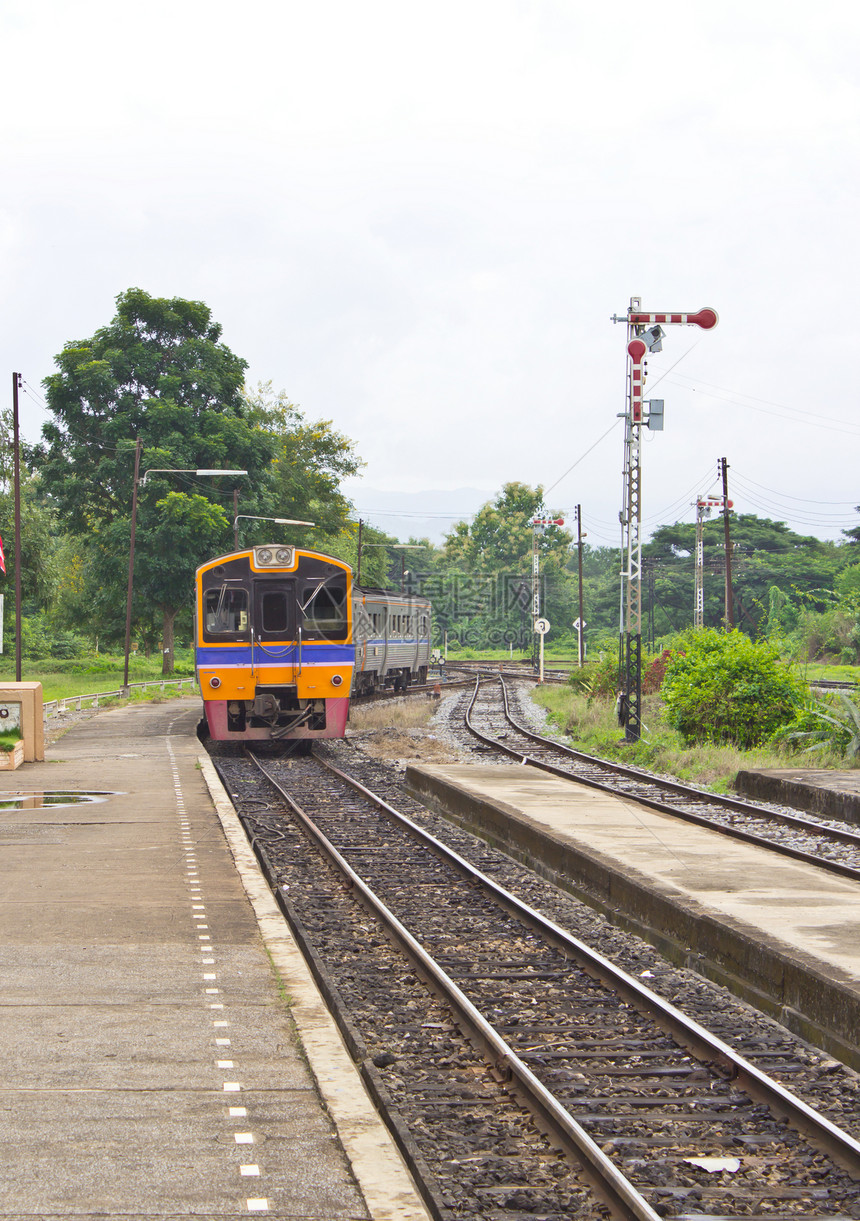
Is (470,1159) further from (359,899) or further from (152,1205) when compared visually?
(359,899)

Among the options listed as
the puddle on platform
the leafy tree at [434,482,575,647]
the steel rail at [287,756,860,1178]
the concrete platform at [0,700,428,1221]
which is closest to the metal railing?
the puddle on platform

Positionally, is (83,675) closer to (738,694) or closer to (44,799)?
(738,694)

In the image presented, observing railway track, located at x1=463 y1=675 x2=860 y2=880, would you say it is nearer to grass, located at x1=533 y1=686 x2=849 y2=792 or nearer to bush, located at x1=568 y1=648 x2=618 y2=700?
grass, located at x1=533 y1=686 x2=849 y2=792

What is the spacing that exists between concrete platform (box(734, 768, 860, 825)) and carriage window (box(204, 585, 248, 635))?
8574mm

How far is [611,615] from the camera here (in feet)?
291

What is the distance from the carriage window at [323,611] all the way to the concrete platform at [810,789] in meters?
7.32

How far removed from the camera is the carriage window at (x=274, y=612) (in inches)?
812

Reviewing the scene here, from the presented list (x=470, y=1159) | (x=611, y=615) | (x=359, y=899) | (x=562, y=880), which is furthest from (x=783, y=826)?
(x=611, y=615)

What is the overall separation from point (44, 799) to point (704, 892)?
Result: 29.4 ft

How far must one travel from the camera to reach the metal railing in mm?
32791

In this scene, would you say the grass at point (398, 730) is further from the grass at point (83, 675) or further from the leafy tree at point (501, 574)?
the leafy tree at point (501, 574)

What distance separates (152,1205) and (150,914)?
186 inches

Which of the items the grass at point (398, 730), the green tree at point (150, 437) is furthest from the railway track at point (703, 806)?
the green tree at point (150, 437)

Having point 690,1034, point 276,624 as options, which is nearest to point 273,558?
point 276,624
